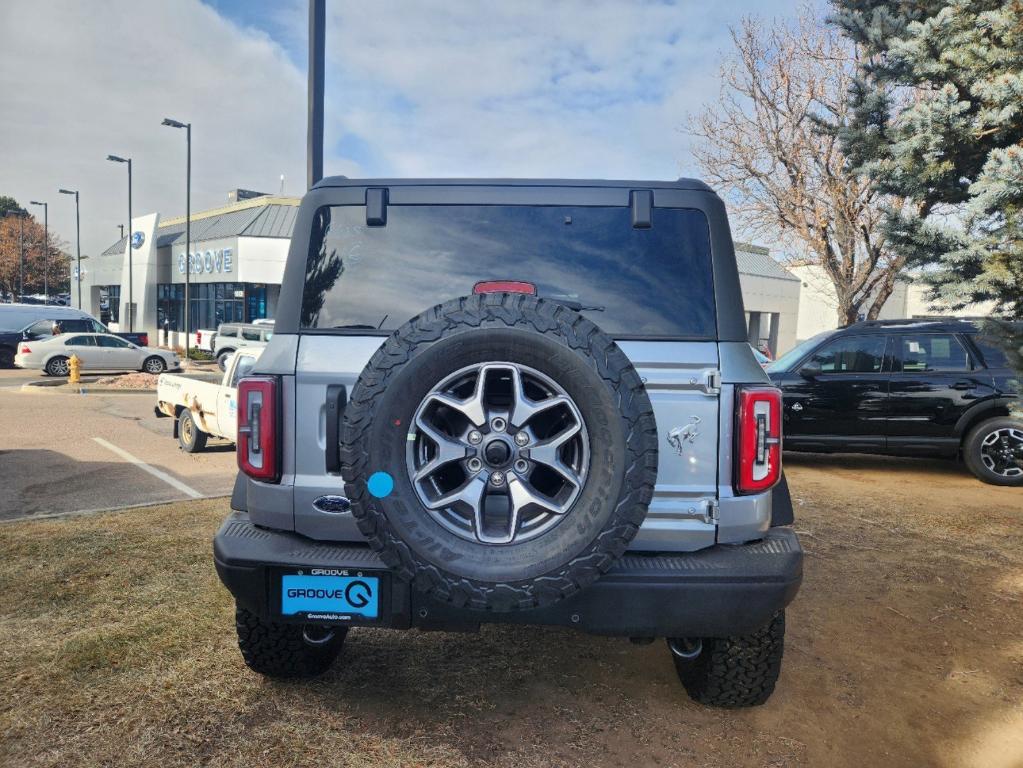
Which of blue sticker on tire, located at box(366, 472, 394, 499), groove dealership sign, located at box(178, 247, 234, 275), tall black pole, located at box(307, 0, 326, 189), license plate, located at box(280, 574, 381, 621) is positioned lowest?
license plate, located at box(280, 574, 381, 621)

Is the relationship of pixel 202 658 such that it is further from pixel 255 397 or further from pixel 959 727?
pixel 959 727

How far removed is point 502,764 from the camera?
2682 millimetres

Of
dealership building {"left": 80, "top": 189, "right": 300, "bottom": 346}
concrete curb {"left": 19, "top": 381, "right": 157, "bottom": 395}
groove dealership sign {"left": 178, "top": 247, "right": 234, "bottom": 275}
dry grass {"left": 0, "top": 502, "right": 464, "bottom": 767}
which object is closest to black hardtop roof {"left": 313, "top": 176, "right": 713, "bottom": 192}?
dry grass {"left": 0, "top": 502, "right": 464, "bottom": 767}

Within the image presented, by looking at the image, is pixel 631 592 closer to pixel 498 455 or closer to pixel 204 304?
pixel 498 455

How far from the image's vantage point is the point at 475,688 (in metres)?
3.27

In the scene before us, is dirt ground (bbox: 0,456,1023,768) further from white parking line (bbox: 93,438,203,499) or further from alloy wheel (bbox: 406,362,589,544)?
white parking line (bbox: 93,438,203,499)

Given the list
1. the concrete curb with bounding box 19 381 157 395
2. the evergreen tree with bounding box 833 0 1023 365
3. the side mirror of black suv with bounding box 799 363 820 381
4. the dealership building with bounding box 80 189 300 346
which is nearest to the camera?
the evergreen tree with bounding box 833 0 1023 365

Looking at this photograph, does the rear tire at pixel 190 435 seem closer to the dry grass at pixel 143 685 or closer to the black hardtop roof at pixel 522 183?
the dry grass at pixel 143 685

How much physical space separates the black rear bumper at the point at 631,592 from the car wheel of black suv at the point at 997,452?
6.72 meters

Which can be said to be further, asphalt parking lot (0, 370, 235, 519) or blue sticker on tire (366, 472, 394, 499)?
asphalt parking lot (0, 370, 235, 519)

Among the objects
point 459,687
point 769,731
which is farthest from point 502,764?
point 769,731

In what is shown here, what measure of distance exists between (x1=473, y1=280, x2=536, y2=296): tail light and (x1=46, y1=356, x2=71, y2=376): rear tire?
73.9 feet

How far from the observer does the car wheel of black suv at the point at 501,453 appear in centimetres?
228

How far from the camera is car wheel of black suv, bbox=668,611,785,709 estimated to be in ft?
9.67
